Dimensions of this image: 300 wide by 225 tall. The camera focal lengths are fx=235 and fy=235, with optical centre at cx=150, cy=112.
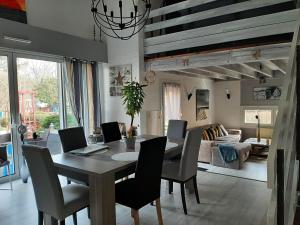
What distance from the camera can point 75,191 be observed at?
2.31m

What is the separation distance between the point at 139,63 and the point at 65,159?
2.84 m

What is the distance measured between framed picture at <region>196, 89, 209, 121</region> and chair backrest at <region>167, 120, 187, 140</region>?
3.55 meters

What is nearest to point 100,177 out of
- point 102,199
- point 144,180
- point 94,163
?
point 102,199

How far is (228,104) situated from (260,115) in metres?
1.12

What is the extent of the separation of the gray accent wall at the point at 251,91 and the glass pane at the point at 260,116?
0.86ft

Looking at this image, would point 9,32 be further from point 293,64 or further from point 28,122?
point 293,64

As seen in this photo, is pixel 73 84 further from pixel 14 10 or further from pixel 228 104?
pixel 228 104

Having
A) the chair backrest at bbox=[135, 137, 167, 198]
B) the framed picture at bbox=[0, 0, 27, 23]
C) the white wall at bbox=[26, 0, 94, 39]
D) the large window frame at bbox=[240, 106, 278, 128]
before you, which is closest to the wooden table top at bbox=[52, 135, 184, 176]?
the chair backrest at bbox=[135, 137, 167, 198]

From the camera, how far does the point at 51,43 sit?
4203 millimetres

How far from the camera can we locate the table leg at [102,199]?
2.12 metres

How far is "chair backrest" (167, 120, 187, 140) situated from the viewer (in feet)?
12.8

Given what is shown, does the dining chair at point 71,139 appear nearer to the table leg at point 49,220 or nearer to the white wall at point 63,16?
the table leg at point 49,220

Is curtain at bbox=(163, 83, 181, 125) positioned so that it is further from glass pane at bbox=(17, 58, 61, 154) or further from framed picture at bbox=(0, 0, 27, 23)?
framed picture at bbox=(0, 0, 27, 23)

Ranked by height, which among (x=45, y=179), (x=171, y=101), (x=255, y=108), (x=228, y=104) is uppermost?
(x=171, y=101)
